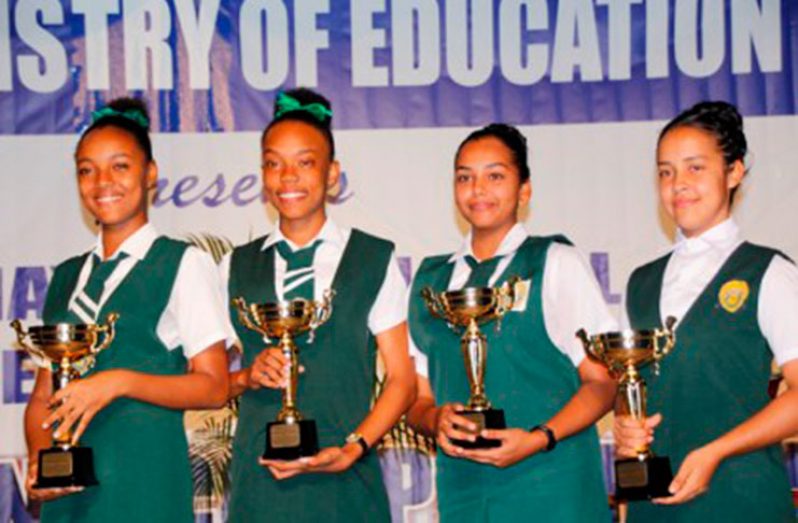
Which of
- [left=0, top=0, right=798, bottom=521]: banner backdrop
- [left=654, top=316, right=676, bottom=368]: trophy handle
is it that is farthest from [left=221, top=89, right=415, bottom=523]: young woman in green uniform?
[left=0, top=0, right=798, bottom=521]: banner backdrop

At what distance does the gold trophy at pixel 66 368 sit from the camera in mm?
3324

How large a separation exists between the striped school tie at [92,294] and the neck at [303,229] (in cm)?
47

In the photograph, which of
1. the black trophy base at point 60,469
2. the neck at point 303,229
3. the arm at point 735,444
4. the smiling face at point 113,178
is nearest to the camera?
the arm at point 735,444

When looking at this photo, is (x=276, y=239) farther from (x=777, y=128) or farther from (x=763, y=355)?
(x=777, y=128)

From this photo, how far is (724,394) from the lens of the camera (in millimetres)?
3232

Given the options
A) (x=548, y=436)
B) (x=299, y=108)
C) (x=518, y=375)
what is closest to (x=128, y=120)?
(x=299, y=108)

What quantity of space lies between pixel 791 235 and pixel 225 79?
7.61 feet

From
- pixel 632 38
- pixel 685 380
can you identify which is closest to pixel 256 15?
pixel 632 38

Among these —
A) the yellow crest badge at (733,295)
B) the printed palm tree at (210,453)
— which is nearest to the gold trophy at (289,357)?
the yellow crest badge at (733,295)

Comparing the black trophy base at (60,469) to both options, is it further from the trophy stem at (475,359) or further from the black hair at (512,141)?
the black hair at (512,141)

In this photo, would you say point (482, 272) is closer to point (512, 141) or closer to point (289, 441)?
point (512, 141)

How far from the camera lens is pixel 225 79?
535 centimetres

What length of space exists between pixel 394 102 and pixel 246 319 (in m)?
1.93

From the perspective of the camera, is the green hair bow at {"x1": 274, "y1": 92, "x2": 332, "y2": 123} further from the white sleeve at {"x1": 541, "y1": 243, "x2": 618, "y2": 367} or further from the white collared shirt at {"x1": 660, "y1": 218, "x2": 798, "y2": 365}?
the white collared shirt at {"x1": 660, "y1": 218, "x2": 798, "y2": 365}
